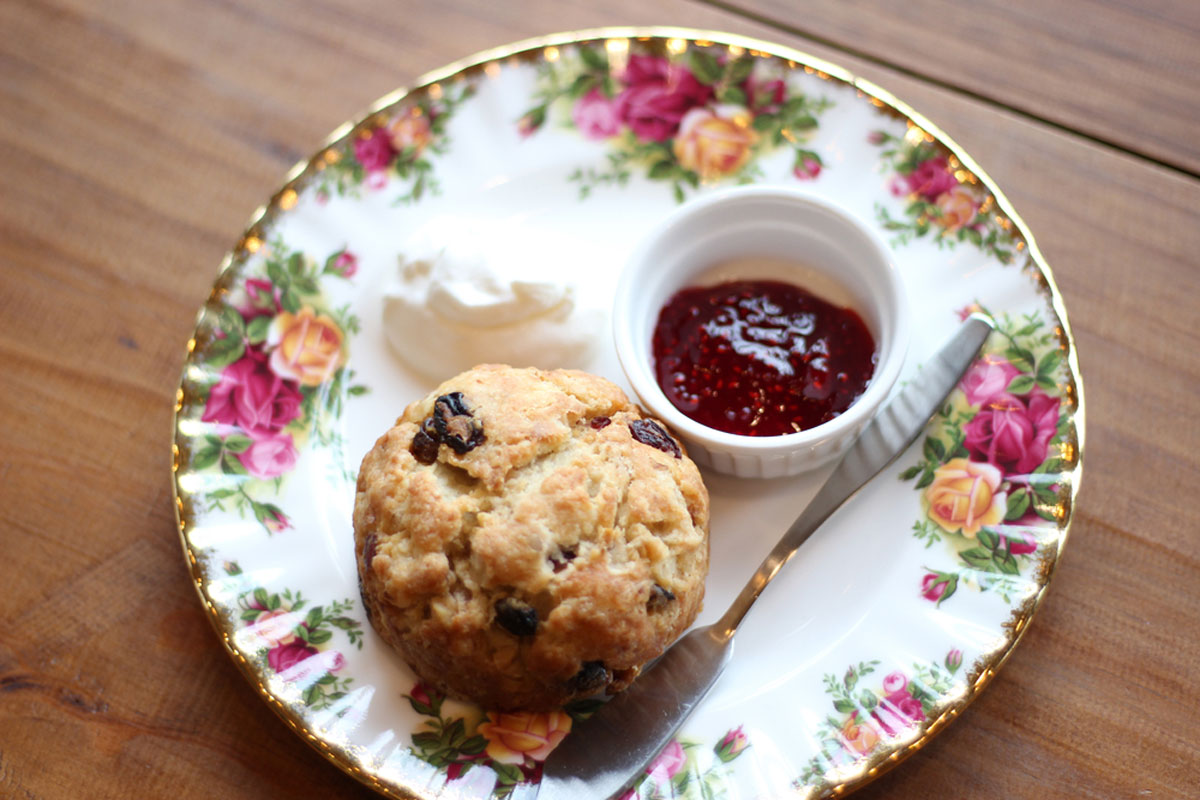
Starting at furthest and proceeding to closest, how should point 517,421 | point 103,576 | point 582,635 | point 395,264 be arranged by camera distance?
point 395,264, point 103,576, point 517,421, point 582,635

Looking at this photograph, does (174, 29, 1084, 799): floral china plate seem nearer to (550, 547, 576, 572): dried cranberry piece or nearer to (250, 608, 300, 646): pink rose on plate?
(250, 608, 300, 646): pink rose on plate

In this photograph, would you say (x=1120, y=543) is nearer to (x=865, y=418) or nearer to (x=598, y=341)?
(x=865, y=418)

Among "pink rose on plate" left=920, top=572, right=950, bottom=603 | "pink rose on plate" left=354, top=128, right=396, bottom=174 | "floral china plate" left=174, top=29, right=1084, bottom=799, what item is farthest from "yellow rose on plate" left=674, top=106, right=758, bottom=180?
"pink rose on plate" left=920, top=572, right=950, bottom=603

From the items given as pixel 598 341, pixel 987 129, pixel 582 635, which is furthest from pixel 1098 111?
pixel 582 635

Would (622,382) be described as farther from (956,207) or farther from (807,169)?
(956,207)

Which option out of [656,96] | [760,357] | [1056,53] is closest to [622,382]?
[760,357]
